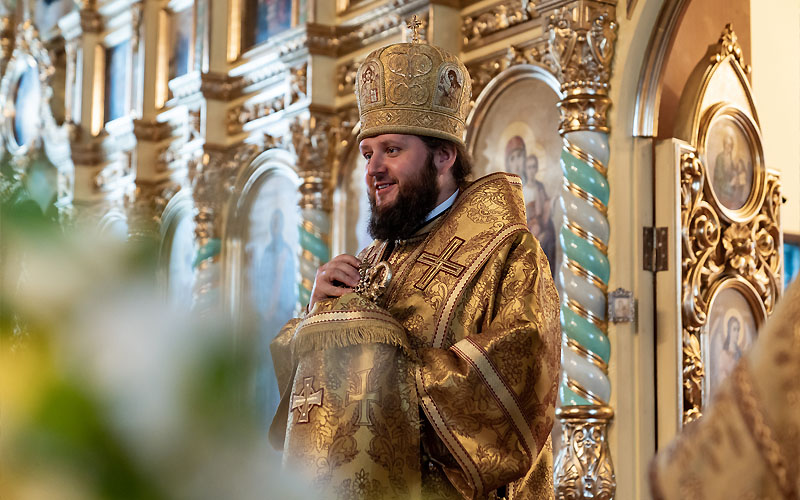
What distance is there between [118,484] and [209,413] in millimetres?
56

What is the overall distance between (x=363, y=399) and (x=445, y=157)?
800 millimetres

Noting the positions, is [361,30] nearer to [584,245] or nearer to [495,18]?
[495,18]

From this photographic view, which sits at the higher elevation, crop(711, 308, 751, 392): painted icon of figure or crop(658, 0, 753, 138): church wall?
crop(658, 0, 753, 138): church wall

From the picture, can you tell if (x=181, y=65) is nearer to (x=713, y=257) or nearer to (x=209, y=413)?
(x=713, y=257)

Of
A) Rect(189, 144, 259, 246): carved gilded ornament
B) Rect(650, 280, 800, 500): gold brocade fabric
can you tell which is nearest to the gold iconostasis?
Rect(189, 144, 259, 246): carved gilded ornament

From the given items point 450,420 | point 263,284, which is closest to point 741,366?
point 450,420

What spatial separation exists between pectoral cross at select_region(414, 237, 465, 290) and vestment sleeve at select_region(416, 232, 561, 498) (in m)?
0.21

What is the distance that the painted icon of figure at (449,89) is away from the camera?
3023mm

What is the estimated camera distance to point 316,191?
680cm

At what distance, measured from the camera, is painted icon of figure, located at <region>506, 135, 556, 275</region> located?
17.0 feet

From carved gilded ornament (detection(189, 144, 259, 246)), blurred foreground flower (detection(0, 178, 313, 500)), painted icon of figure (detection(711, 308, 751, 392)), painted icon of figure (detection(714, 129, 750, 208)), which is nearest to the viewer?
blurred foreground flower (detection(0, 178, 313, 500))

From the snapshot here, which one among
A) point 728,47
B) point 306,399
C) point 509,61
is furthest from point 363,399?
point 728,47

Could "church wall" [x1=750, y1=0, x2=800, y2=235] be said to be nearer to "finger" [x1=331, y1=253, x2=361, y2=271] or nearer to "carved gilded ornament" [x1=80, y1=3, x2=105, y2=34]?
"finger" [x1=331, y1=253, x2=361, y2=271]

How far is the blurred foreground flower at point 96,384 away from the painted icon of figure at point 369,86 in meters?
2.50
